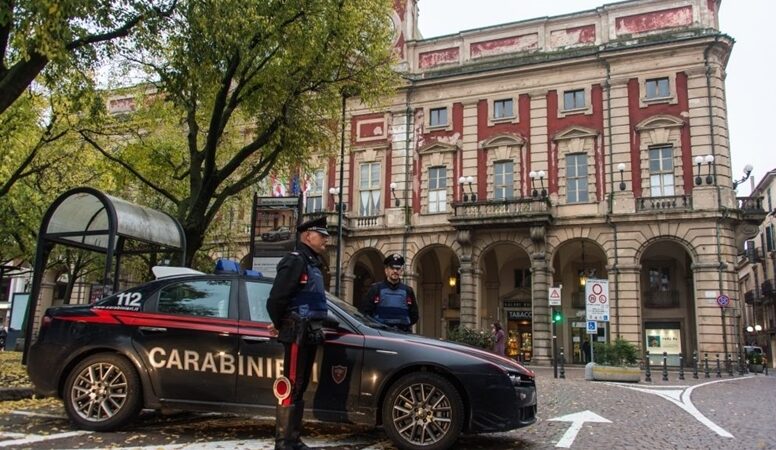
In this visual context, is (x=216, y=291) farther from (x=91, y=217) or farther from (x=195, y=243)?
(x=195, y=243)

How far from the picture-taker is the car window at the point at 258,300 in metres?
6.25

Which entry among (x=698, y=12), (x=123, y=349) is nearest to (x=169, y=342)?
(x=123, y=349)

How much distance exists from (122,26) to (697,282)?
79.3ft

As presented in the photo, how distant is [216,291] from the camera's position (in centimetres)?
645

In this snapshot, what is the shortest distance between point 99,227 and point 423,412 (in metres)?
9.12

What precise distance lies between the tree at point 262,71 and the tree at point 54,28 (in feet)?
2.06

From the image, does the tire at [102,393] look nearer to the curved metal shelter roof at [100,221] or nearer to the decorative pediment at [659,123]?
the curved metal shelter roof at [100,221]

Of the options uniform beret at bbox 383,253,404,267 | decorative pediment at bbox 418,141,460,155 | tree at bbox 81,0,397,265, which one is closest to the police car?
uniform beret at bbox 383,253,404,267

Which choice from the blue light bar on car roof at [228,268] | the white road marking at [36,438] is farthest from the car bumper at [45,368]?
the blue light bar on car roof at [228,268]

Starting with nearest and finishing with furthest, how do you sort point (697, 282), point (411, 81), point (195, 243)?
point (195, 243) → point (697, 282) → point (411, 81)

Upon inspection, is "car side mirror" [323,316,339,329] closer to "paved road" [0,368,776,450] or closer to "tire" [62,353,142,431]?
"paved road" [0,368,776,450]

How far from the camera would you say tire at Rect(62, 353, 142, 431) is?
6160 millimetres

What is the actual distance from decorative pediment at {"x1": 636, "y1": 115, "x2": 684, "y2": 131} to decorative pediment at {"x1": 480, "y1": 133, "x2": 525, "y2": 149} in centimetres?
538

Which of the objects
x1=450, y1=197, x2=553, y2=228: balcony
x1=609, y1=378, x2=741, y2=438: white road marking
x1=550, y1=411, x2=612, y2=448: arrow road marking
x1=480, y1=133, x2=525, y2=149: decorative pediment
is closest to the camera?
x1=550, y1=411, x2=612, y2=448: arrow road marking
